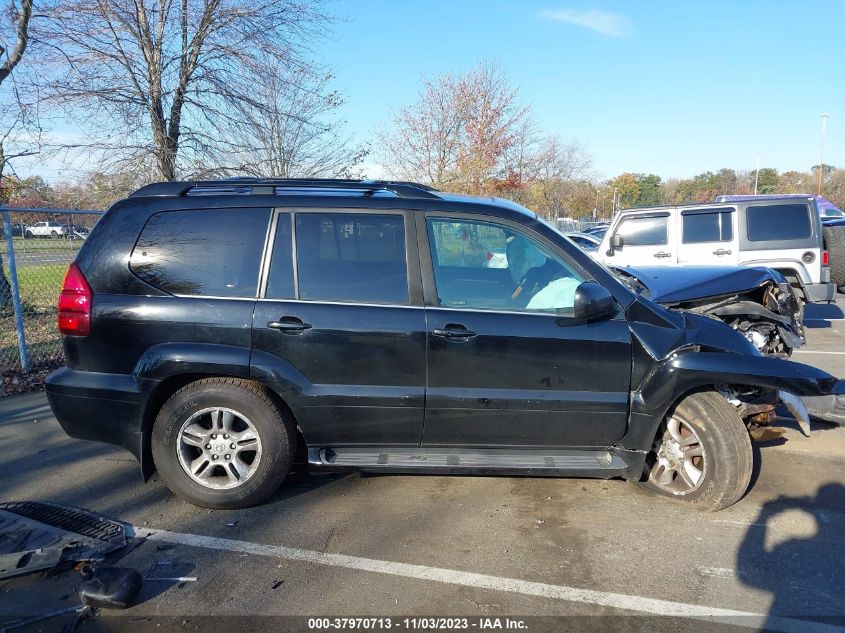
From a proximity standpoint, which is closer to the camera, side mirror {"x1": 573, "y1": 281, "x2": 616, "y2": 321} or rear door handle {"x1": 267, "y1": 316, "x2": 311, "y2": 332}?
side mirror {"x1": 573, "y1": 281, "x2": 616, "y2": 321}

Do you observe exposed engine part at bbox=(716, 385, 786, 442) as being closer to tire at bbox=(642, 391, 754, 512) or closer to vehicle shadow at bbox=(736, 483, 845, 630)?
tire at bbox=(642, 391, 754, 512)

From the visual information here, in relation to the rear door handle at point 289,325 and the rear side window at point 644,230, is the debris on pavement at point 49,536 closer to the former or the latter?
the rear door handle at point 289,325

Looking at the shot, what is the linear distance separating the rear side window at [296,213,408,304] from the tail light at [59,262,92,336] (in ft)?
4.43

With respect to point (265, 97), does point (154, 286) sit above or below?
below

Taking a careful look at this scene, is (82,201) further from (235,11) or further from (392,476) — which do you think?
(392,476)

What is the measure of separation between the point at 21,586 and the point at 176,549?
715mm

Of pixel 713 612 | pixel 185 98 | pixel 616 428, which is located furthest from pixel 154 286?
pixel 185 98

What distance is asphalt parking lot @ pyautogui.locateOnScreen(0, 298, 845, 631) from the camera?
8.93 ft

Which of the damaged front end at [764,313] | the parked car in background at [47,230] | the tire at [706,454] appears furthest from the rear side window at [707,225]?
the parked car in background at [47,230]

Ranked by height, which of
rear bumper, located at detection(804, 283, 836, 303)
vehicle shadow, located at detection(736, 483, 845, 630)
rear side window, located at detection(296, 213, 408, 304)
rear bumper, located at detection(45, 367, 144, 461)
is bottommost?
vehicle shadow, located at detection(736, 483, 845, 630)

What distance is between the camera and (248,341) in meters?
3.50

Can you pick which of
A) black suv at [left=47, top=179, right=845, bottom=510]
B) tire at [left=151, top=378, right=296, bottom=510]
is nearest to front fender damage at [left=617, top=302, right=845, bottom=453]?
black suv at [left=47, top=179, right=845, bottom=510]

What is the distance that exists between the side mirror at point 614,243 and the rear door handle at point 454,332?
701cm

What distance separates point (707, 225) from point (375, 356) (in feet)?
25.6
